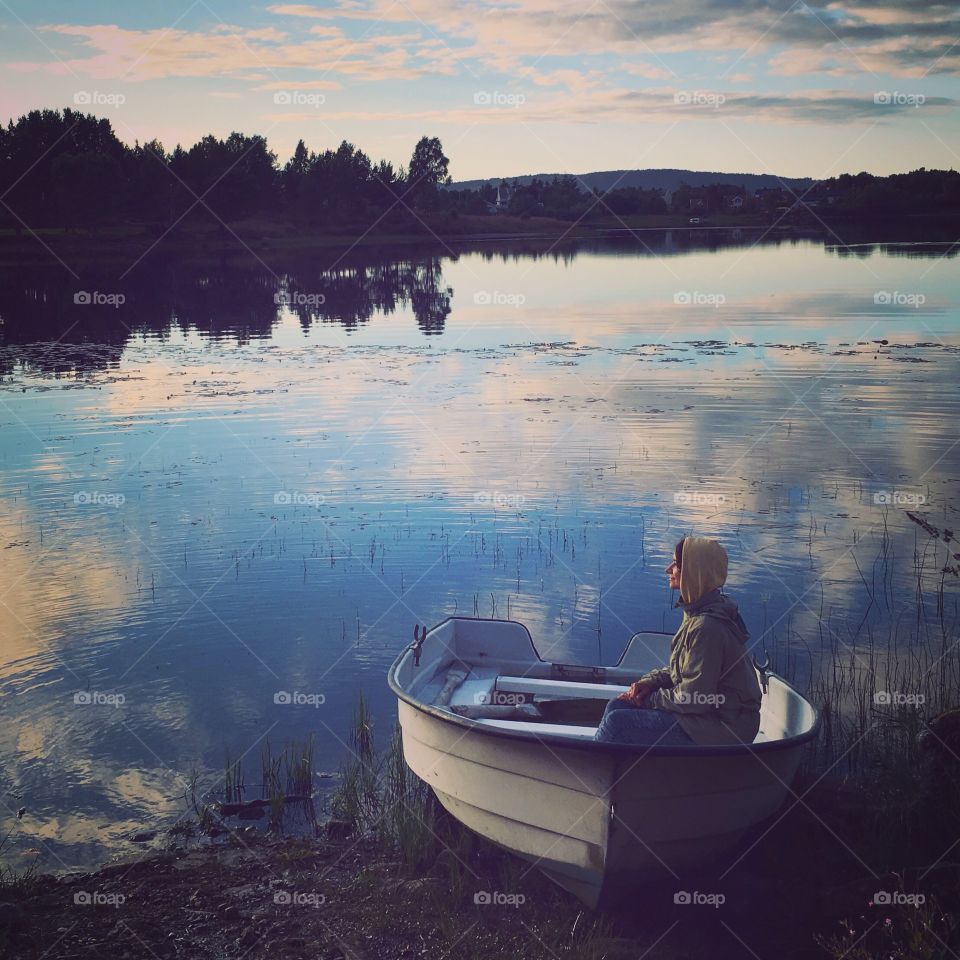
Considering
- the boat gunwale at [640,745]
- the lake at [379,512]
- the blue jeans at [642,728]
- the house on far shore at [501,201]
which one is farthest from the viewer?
the house on far shore at [501,201]

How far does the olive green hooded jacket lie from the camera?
19.9ft

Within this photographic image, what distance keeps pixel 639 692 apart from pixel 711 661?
2.32 feet

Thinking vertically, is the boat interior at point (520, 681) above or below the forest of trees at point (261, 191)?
below

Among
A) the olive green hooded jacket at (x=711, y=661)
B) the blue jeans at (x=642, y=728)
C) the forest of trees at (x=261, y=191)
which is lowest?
the blue jeans at (x=642, y=728)

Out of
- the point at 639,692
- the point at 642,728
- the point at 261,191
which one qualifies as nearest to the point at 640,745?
the point at 642,728

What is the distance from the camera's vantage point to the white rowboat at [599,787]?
5883 millimetres

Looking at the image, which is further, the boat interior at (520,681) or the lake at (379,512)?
the lake at (379,512)

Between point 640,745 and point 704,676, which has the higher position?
point 704,676

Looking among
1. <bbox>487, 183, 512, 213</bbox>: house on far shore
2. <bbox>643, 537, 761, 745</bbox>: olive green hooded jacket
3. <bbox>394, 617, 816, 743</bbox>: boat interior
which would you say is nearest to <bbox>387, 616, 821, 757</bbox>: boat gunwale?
<bbox>643, 537, 761, 745</bbox>: olive green hooded jacket

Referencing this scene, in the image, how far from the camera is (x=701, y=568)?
20.2ft

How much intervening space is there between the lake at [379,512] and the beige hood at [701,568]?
11.4 feet

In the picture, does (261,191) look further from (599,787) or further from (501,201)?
(599,787)

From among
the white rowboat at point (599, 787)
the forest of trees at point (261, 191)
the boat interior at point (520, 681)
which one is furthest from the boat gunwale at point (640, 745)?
the forest of trees at point (261, 191)

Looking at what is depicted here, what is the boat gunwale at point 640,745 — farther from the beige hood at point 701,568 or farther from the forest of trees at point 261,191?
the forest of trees at point 261,191
